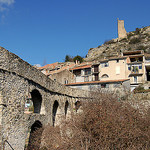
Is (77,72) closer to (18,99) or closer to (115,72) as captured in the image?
(115,72)

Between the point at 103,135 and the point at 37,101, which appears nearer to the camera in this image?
the point at 103,135

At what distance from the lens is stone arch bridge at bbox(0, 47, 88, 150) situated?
10562 mm

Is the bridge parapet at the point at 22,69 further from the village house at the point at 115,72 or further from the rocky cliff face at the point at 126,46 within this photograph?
the rocky cliff face at the point at 126,46

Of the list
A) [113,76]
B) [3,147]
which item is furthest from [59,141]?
[113,76]

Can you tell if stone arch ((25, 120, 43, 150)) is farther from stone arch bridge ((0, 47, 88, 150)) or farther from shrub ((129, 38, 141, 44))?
shrub ((129, 38, 141, 44))

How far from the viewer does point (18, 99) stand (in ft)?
39.4

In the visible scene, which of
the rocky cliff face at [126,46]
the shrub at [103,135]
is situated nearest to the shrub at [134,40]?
the rocky cliff face at [126,46]

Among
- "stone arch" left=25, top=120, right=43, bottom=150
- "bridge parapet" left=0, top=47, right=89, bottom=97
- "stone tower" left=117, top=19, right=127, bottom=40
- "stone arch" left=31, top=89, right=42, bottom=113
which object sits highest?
"stone tower" left=117, top=19, right=127, bottom=40

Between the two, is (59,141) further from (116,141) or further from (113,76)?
(113,76)

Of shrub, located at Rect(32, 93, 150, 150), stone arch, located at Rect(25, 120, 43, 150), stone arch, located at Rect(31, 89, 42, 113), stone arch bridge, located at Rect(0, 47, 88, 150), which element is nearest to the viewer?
Answer: shrub, located at Rect(32, 93, 150, 150)

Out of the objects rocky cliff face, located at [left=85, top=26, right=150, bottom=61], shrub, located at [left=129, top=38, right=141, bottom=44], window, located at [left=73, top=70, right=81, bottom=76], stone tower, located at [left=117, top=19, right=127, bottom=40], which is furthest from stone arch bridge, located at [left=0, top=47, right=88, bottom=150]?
stone tower, located at [left=117, top=19, right=127, bottom=40]

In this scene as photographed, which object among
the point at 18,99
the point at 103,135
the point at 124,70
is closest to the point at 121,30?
the point at 124,70

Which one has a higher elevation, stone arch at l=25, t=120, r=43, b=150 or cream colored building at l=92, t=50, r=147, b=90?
cream colored building at l=92, t=50, r=147, b=90

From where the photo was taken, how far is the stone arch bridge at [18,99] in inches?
416
